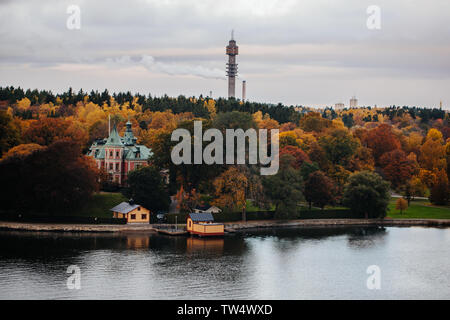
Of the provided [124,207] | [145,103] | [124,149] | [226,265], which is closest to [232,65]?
[145,103]

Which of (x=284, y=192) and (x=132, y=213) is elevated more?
(x=284, y=192)

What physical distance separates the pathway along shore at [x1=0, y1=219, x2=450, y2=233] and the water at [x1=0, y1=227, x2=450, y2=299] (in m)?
2.05

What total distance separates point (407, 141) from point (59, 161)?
2869 inches

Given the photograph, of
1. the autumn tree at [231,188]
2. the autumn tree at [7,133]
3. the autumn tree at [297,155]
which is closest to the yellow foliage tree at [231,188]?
the autumn tree at [231,188]

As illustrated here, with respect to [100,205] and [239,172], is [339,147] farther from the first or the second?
[100,205]

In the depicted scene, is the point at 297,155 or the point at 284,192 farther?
the point at 297,155

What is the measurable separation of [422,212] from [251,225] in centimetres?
2484

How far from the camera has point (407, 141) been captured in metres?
123

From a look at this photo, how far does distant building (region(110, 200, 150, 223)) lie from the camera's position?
68.9m

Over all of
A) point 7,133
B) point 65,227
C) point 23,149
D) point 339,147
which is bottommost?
point 65,227

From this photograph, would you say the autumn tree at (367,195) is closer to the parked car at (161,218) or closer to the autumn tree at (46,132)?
the parked car at (161,218)

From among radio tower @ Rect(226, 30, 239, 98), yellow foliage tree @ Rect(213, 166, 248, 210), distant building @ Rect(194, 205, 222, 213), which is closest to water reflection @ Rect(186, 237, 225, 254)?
yellow foliage tree @ Rect(213, 166, 248, 210)

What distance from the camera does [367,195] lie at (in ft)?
259
